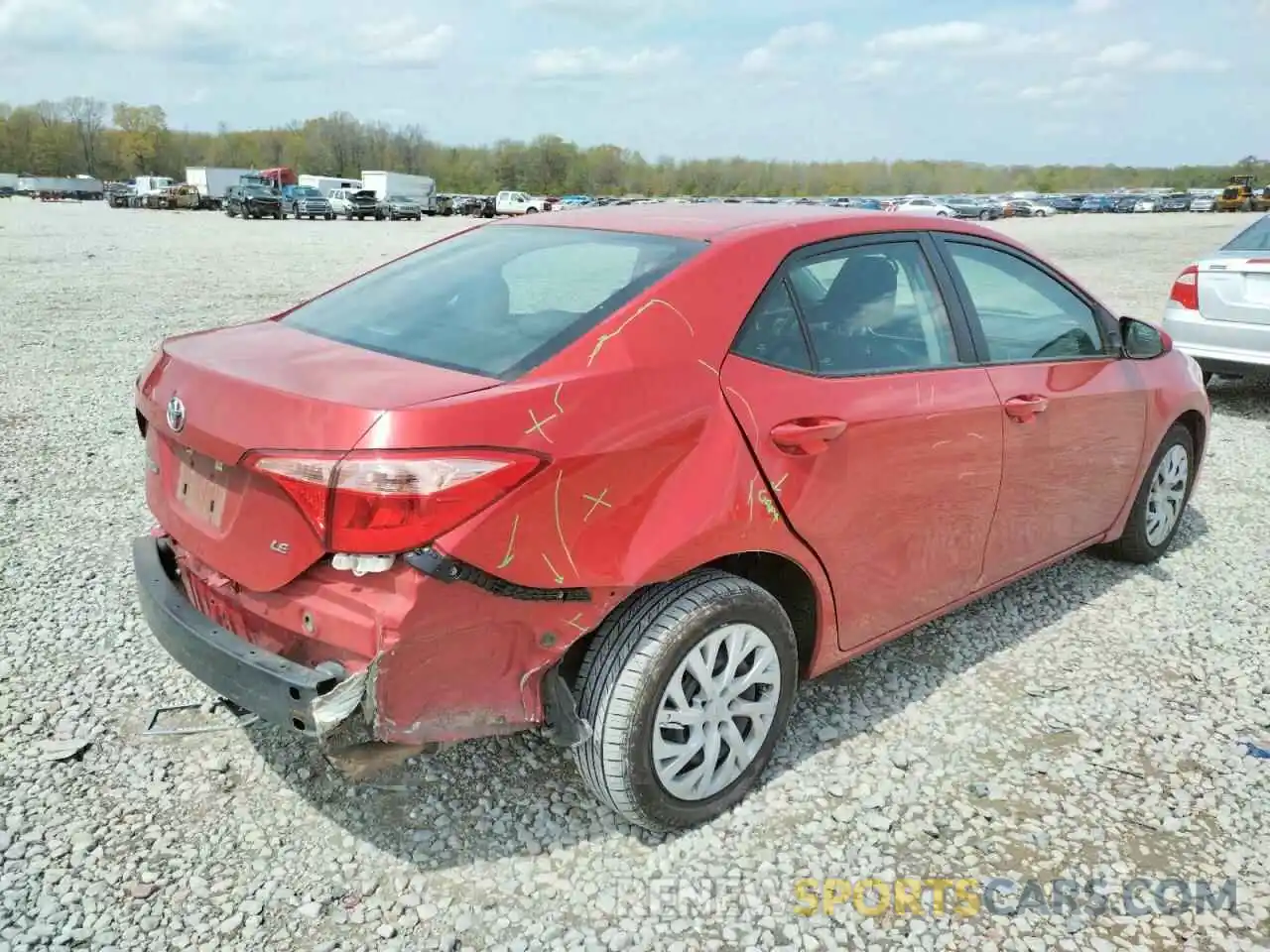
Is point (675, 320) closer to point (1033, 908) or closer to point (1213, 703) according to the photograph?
point (1033, 908)

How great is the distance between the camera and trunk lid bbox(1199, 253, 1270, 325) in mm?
7227

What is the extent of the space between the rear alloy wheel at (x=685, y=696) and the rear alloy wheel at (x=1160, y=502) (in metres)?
2.51

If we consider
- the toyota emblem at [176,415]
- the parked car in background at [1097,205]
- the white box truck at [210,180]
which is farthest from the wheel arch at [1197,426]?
the parked car in background at [1097,205]

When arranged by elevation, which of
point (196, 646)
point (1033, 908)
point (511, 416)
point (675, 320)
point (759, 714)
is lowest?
point (1033, 908)

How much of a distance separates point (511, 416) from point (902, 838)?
1.64m

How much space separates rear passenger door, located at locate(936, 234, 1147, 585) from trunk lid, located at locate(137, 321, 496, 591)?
79.5 inches

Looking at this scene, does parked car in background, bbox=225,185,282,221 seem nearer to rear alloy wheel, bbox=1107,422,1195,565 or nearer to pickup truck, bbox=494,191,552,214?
pickup truck, bbox=494,191,552,214

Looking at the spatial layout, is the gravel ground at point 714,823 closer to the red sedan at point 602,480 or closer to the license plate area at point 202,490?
the red sedan at point 602,480

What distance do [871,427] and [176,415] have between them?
193 centimetres

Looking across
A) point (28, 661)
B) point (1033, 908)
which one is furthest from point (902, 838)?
point (28, 661)

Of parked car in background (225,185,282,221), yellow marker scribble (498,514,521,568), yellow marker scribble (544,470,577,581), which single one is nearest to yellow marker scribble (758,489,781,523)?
yellow marker scribble (544,470,577,581)

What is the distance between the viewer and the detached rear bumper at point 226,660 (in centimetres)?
222

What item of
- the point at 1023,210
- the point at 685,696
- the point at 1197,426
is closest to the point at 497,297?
the point at 685,696

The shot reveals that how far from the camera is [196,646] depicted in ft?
8.25
